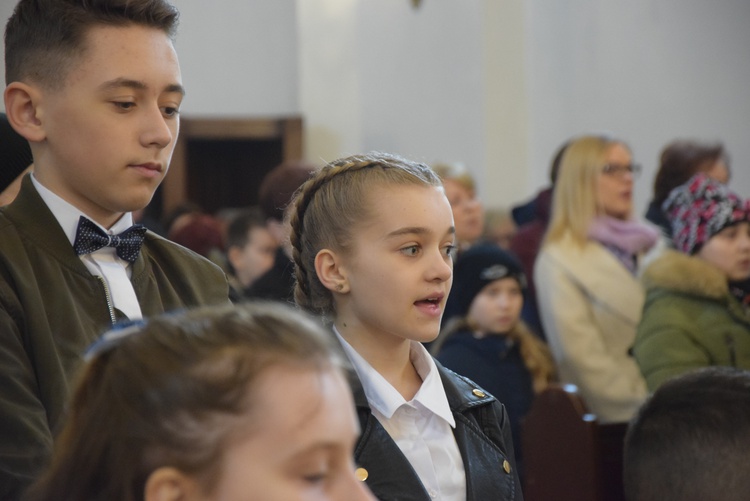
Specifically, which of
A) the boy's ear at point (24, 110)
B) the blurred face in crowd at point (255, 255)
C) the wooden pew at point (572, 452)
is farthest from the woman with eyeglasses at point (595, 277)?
the boy's ear at point (24, 110)

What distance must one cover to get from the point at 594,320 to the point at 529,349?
355 mm

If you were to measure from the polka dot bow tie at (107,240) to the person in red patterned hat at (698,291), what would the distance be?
2273mm

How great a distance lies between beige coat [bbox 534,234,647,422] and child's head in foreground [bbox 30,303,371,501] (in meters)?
3.04

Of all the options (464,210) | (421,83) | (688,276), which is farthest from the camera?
(421,83)

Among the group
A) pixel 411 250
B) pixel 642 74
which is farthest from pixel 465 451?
pixel 642 74

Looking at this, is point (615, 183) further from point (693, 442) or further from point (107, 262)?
point (107, 262)

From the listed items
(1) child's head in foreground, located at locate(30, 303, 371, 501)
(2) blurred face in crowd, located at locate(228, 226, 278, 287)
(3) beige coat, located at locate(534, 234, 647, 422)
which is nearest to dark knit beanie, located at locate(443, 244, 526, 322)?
(3) beige coat, located at locate(534, 234, 647, 422)

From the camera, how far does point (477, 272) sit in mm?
4074

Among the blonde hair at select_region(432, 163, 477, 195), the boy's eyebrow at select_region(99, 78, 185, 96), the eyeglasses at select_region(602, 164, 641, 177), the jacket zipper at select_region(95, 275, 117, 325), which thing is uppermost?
the boy's eyebrow at select_region(99, 78, 185, 96)

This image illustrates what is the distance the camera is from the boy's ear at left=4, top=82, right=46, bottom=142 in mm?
1705

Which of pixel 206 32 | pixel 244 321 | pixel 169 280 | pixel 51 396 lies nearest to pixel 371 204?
pixel 169 280

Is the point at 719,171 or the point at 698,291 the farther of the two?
the point at 719,171

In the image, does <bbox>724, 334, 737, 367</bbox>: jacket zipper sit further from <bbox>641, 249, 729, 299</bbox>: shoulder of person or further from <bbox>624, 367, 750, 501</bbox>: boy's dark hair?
<bbox>624, 367, 750, 501</bbox>: boy's dark hair

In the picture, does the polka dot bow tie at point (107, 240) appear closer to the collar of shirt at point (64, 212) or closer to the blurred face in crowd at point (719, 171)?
the collar of shirt at point (64, 212)
